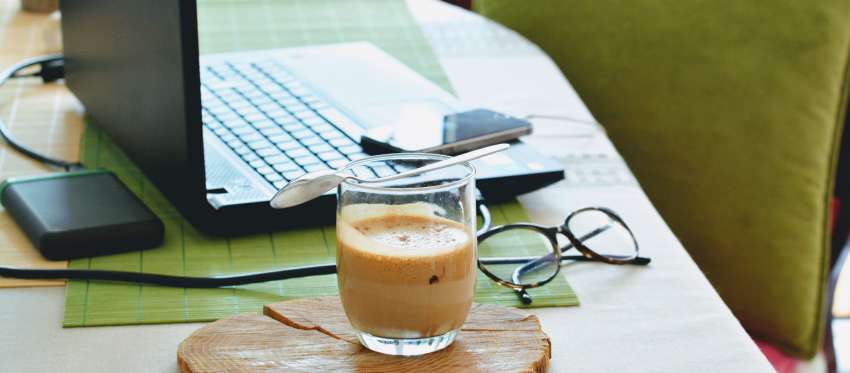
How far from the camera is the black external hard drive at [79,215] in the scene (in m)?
0.70

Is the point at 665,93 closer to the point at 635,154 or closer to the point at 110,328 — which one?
A: the point at 635,154

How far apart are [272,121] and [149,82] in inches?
5.5

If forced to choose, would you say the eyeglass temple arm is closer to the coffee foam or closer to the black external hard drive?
the coffee foam

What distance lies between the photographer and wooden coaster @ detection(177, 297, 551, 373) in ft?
1.84

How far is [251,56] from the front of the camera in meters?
1.09

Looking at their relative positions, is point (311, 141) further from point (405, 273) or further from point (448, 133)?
point (405, 273)

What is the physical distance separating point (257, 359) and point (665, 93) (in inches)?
31.6

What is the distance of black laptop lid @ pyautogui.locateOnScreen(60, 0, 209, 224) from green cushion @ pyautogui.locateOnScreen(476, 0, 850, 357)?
63cm

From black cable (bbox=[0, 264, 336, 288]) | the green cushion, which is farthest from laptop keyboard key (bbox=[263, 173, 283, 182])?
the green cushion

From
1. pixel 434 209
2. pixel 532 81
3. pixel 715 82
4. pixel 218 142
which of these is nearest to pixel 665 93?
pixel 715 82

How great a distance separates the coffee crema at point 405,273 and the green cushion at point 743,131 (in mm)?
699

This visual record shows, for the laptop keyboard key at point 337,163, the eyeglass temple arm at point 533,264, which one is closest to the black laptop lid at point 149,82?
the laptop keyboard key at point 337,163

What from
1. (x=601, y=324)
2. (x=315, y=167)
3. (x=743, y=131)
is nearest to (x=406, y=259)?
(x=601, y=324)

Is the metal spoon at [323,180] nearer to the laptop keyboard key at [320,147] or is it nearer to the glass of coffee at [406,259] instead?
the glass of coffee at [406,259]
